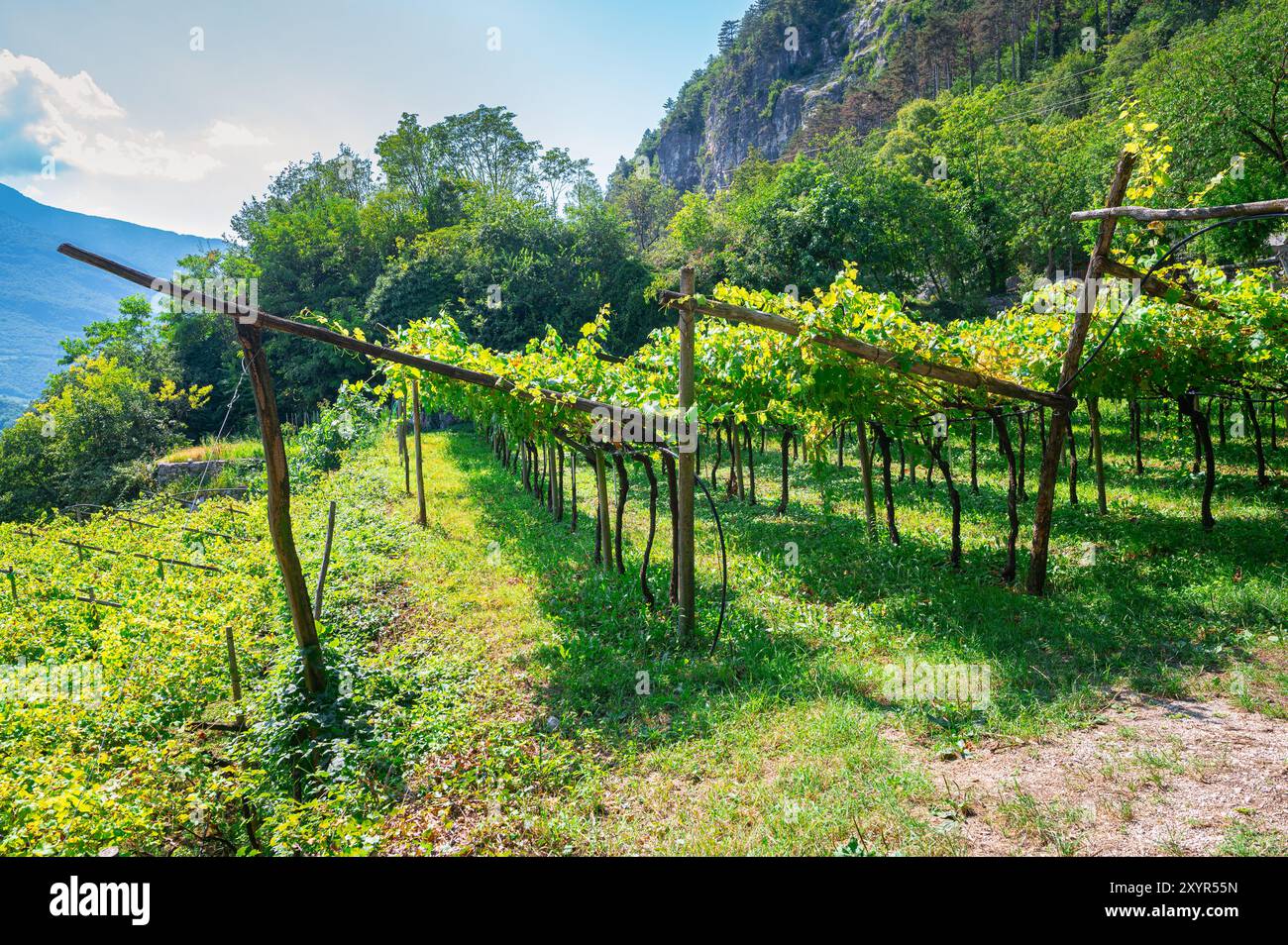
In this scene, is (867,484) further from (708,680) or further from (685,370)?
(708,680)

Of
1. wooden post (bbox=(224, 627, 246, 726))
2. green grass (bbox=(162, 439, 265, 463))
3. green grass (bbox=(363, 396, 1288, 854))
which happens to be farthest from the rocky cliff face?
wooden post (bbox=(224, 627, 246, 726))

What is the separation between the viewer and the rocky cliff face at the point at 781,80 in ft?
281

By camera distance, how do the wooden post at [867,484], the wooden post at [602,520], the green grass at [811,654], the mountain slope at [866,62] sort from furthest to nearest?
1. the mountain slope at [866,62]
2. the wooden post at [867,484]
3. the wooden post at [602,520]
4. the green grass at [811,654]

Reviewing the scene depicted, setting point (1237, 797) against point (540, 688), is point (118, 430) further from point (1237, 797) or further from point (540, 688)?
point (1237, 797)

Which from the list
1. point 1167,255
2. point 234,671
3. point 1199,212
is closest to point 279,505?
point 234,671

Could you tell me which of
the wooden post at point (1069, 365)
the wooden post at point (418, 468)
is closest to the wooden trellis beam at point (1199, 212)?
the wooden post at point (1069, 365)

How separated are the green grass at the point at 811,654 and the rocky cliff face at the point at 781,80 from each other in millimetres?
83030

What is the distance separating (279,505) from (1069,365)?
7.68 meters

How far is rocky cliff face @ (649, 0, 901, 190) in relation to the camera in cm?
8556

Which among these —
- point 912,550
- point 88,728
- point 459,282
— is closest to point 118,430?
point 459,282

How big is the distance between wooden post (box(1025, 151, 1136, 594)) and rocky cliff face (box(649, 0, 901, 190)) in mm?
83775

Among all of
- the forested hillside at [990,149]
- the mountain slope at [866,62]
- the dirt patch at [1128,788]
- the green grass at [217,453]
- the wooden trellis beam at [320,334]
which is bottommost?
the dirt patch at [1128,788]

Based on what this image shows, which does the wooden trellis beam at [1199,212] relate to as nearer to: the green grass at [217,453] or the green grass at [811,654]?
the green grass at [811,654]

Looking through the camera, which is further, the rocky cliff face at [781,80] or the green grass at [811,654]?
the rocky cliff face at [781,80]
